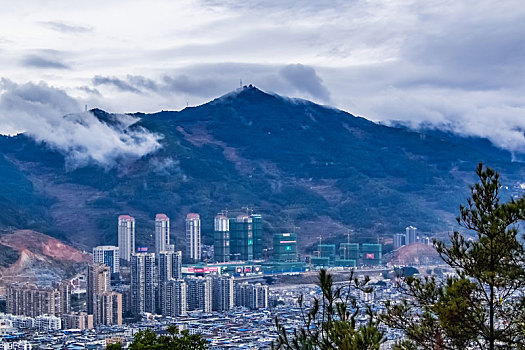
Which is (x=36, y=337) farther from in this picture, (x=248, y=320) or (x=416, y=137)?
(x=416, y=137)

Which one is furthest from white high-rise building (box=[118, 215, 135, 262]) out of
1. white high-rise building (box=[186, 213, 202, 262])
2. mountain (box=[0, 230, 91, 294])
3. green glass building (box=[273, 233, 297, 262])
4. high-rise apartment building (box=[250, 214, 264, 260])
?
green glass building (box=[273, 233, 297, 262])

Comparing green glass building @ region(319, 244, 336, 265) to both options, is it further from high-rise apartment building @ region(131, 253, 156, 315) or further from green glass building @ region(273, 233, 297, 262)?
high-rise apartment building @ region(131, 253, 156, 315)

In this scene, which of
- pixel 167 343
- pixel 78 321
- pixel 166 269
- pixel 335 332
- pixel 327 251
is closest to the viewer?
pixel 335 332

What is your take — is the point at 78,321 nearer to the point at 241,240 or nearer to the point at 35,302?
the point at 35,302

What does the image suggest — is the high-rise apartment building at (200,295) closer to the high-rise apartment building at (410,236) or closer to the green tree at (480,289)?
the high-rise apartment building at (410,236)

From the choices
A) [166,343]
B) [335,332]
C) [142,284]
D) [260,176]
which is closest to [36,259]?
[142,284]

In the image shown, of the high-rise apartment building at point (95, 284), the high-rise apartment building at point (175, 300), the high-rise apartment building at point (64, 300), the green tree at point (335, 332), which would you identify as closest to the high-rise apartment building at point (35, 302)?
the high-rise apartment building at point (64, 300)

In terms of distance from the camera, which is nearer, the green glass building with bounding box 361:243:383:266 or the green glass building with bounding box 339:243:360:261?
the green glass building with bounding box 361:243:383:266
